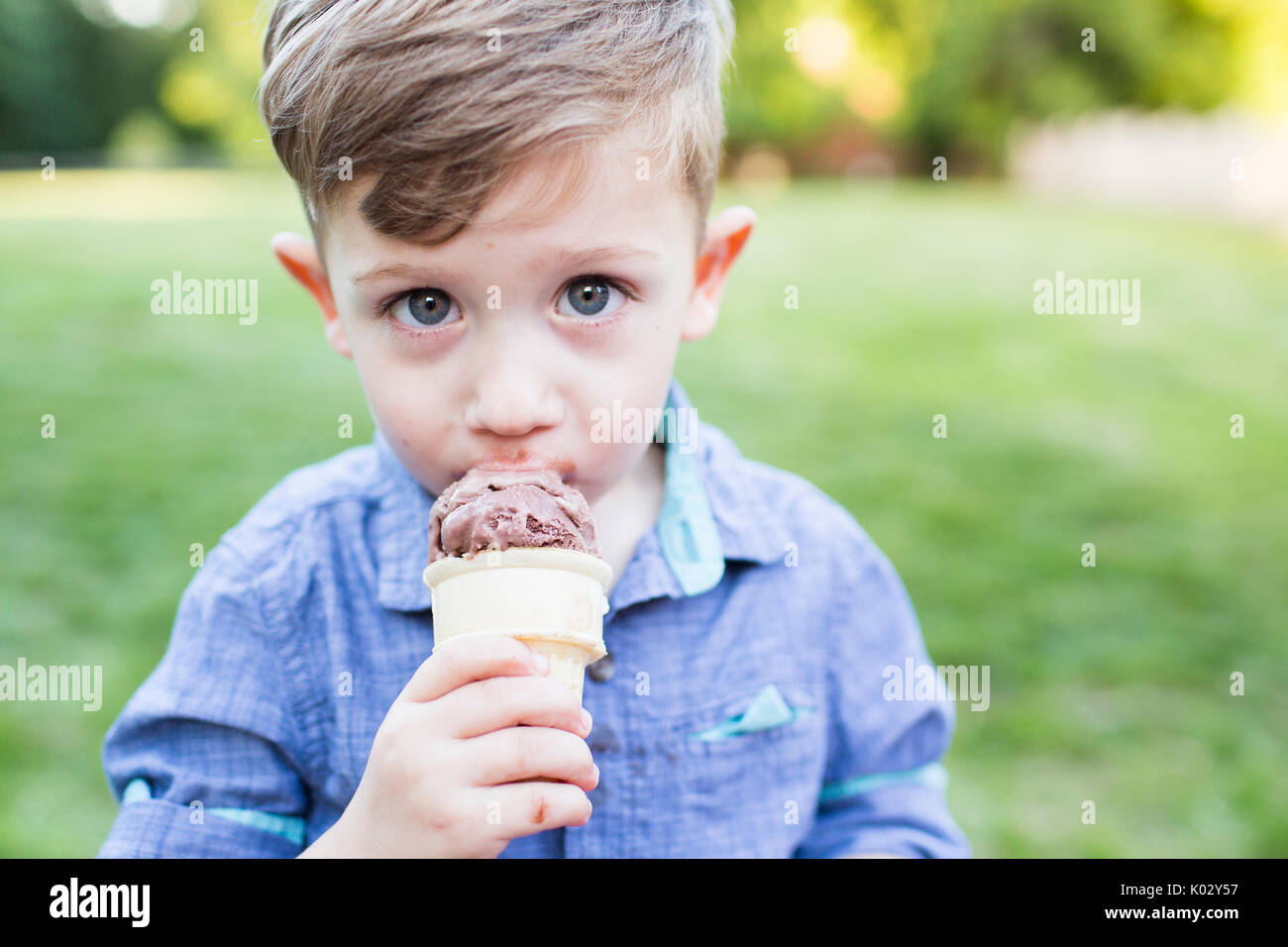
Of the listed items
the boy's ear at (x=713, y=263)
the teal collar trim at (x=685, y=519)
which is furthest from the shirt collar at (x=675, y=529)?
the boy's ear at (x=713, y=263)

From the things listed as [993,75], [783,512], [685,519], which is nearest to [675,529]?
[685,519]

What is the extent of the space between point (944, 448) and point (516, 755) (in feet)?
16.0

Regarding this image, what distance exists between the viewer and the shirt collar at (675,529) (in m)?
1.79

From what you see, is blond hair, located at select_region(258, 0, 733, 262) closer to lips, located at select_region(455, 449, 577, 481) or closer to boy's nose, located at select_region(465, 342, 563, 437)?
boy's nose, located at select_region(465, 342, 563, 437)

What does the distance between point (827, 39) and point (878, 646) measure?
54.5ft

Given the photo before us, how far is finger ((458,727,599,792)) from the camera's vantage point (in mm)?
1403

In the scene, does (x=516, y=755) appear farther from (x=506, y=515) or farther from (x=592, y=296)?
(x=592, y=296)

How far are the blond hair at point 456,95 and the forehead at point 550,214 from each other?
0.01 meters

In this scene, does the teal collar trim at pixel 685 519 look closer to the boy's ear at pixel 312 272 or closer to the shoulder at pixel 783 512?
the shoulder at pixel 783 512

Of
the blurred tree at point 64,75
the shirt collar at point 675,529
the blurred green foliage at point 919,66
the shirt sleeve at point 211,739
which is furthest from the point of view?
the blurred tree at point 64,75

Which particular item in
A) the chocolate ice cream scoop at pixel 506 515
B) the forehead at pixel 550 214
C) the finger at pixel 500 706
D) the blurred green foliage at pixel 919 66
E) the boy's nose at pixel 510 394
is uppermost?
the blurred green foliage at pixel 919 66

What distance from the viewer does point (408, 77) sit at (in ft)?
4.77

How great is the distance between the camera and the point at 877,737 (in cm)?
196

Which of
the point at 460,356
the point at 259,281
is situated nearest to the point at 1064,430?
the point at 460,356
